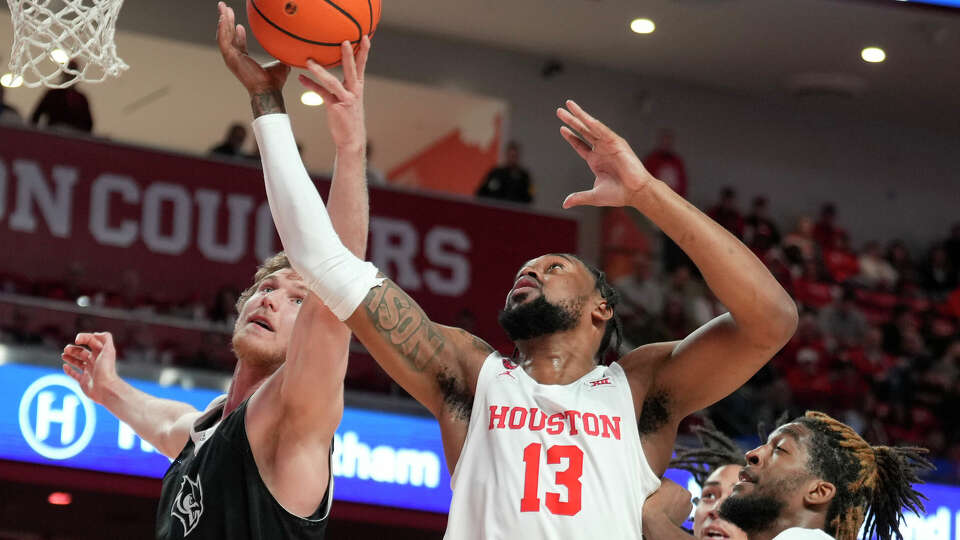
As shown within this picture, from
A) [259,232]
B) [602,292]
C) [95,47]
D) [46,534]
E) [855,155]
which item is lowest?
[46,534]

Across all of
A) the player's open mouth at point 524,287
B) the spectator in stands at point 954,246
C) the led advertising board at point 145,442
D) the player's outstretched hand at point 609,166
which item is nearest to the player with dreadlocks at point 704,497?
the player's open mouth at point 524,287

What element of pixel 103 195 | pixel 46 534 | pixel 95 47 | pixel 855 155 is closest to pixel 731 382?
pixel 95 47

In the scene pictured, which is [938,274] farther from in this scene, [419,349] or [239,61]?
[239,61]

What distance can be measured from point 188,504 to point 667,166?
13.1 m

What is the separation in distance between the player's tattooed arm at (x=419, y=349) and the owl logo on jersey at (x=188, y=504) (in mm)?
583

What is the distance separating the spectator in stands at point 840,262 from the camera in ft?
52.1

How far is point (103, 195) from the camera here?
11750mm

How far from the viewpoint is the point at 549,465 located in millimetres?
3568

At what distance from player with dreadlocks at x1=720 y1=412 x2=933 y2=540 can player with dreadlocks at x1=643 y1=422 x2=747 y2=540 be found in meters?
0.10

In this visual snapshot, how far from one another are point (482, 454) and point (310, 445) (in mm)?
501

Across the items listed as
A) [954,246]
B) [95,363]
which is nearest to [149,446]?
[95,363]

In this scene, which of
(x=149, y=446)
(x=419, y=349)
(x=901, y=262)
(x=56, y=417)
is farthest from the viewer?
(x=901, y=262)

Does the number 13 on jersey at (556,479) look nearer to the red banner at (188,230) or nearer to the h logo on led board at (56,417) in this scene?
the h logo on led board at (56,417)

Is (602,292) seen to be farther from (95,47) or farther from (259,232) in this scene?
(259,232)
